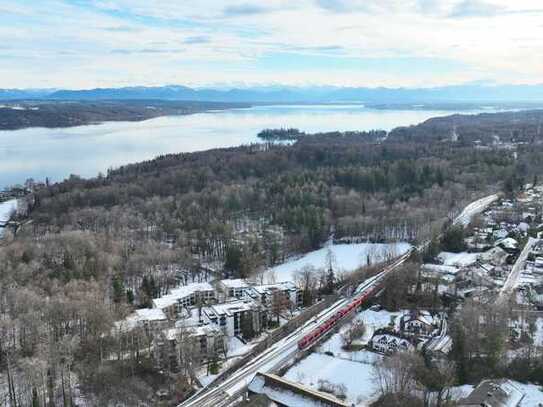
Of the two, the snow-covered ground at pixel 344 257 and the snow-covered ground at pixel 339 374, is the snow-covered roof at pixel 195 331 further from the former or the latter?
the snow-covered ground at pixel 344 257

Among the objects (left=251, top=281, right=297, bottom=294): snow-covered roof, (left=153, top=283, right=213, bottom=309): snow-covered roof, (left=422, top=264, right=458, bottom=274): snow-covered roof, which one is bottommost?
(left=153, top=283, right=213, bottom=309): snow-covered roof

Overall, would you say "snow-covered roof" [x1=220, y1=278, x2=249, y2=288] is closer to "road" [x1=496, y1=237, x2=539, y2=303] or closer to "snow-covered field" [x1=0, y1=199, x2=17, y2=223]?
"road" [x1=496, y1=237, x2=539, y2=303]

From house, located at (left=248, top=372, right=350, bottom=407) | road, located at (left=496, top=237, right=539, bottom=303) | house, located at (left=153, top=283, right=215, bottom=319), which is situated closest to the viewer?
house, located at (left=248, top=372, right=350, bottom=407)

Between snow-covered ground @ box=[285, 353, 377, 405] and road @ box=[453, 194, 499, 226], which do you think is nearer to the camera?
snow-covered ground @ box=[285, 353, 377, 405]

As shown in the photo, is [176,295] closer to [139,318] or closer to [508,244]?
[139,318]

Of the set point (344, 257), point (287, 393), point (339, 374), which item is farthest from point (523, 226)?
point (287, 393)

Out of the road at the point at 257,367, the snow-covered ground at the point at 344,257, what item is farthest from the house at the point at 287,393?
the snow-covered ground at the point at 344,257

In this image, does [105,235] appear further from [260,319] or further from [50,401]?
[50,401]

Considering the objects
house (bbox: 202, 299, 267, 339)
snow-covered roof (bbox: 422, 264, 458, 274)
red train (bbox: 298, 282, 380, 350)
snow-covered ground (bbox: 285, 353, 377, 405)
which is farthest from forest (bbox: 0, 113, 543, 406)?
snow-covered roof (bbox: 422, 264, 458, 274)
